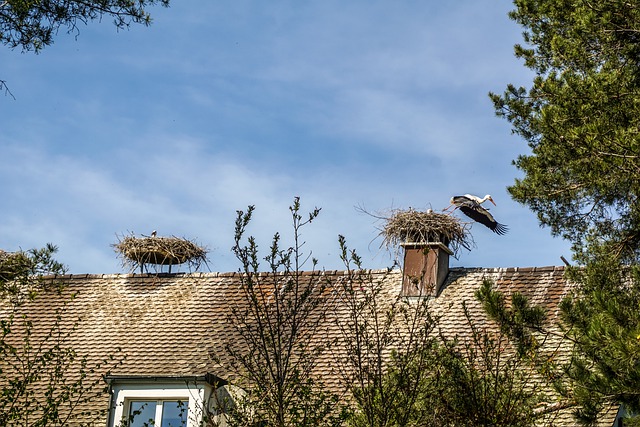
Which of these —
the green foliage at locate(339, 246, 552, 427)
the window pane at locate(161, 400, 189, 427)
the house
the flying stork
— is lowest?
the green foliage at locate(339, 246, 552, 427)

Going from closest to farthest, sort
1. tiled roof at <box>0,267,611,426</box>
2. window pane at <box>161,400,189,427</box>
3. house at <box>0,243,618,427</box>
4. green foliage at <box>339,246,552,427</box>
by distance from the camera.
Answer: green foliage at <box>339,246,552,427</box> → window pane at <box>161,400,189,427</box> → house at <box>0,243,618,427</box> → tiled roof at <box>0,267,611,426</box>

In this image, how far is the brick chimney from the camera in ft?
59.4

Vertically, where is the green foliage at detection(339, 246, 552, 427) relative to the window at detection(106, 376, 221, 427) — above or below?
below

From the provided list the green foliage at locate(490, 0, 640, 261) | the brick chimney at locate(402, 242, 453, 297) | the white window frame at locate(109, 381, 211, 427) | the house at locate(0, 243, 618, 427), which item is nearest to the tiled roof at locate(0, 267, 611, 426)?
the house at locate(0, 243, 618, 427)

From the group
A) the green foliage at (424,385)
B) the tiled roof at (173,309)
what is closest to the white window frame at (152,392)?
the tiled roof at (173,309)

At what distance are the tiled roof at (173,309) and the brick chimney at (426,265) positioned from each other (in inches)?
6.7

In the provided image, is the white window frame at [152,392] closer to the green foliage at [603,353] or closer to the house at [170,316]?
the house at [170,316]

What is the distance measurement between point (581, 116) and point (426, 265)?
6.62m

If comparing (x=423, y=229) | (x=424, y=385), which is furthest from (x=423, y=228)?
(x=424, y=385)

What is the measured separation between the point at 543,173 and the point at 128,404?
22.6 feet

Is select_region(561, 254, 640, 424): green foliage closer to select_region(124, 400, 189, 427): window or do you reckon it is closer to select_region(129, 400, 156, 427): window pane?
select_region(124, 400, 189, 427): window

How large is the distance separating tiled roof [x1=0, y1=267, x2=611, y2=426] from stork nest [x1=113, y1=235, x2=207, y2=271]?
1.56ft

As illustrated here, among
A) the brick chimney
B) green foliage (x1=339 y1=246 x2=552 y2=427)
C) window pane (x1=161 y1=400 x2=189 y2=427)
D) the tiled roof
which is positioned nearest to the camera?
green foliage (x1=339 y1=246 x2=552 y2=427)

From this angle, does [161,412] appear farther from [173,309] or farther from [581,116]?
[581,116]
